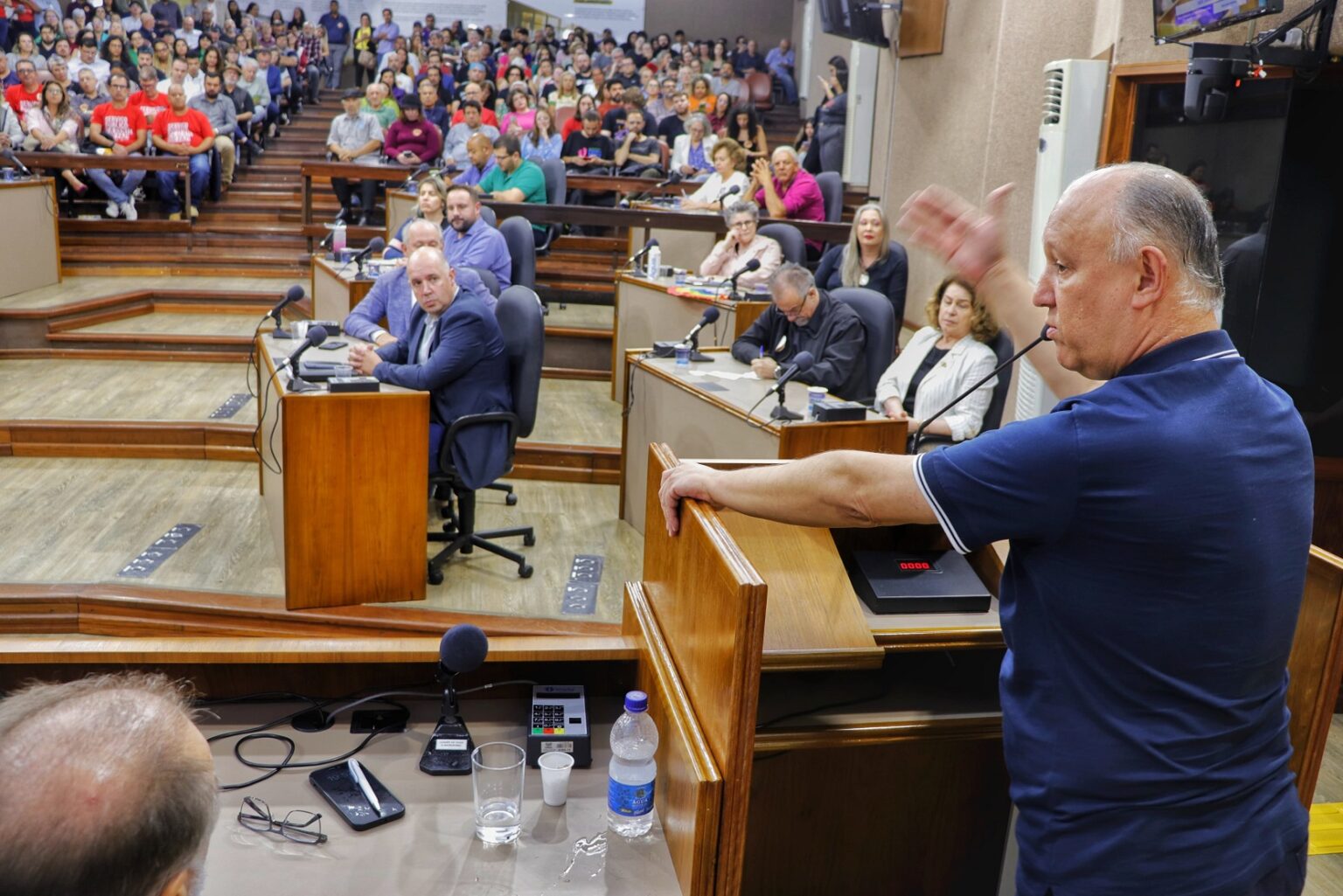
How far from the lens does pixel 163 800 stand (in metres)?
0.79

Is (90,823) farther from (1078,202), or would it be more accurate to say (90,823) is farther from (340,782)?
(1078,202)

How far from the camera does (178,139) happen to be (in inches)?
360

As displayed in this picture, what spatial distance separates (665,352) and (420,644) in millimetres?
3251

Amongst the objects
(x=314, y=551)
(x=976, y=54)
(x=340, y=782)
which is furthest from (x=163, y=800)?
(x=976, y=54)

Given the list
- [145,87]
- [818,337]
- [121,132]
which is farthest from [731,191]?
[145,87]

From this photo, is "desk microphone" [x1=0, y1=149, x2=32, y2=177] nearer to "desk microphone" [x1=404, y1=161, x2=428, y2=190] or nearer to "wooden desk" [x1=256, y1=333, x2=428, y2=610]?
"desk microphone" [x1=404, y1=161, x2=428, y2=190]

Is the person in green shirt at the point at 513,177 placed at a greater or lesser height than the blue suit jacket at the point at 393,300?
greater

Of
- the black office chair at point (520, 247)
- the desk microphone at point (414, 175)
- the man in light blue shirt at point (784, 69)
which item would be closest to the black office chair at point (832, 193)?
the black office chair at point (520, 247)

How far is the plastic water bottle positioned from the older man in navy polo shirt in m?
0.50

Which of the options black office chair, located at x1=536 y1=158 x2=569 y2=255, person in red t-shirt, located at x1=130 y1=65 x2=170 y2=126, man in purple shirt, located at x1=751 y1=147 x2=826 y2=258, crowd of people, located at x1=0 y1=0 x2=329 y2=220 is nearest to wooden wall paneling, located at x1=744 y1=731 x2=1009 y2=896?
man in purple shirt, located at x1=751 y1=147 x2=826 y2=258

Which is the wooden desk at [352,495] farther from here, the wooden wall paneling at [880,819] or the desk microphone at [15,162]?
the desk microphone at [15,162]

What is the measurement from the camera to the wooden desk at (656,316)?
5648mm

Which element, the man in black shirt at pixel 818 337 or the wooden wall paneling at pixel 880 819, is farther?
the man in black shirt at pixel 818 337

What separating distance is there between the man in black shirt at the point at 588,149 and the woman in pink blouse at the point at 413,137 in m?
1.05
